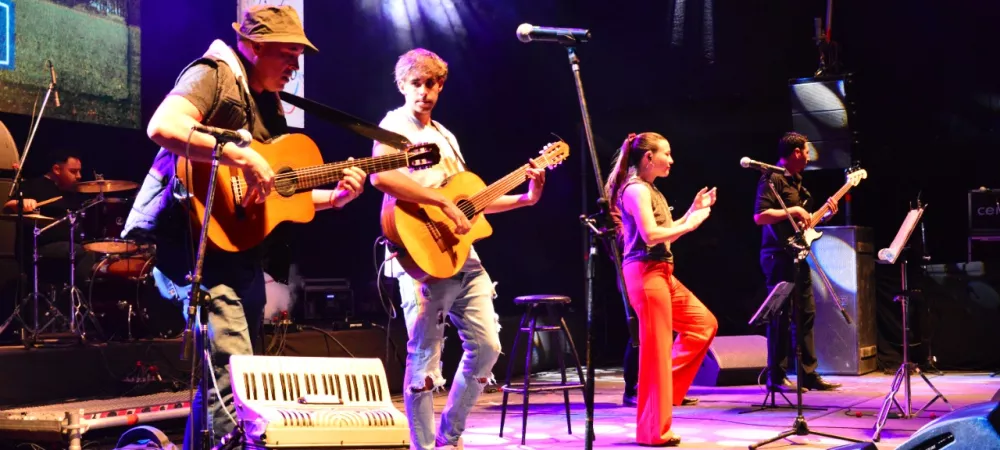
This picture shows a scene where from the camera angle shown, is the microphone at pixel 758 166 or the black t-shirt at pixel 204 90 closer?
the black t-shirt at pixel 204 90

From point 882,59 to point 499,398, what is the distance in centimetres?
587

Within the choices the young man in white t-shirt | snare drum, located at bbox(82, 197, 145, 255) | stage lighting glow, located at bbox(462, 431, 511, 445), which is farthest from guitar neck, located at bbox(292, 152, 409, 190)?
snare drum, located at bbox(82, 197, 145, 255)

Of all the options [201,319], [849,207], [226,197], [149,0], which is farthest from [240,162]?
[849,207]

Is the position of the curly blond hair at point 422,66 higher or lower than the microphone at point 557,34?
lower

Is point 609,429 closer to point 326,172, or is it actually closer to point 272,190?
point 326,172

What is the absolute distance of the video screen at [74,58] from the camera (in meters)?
7.90

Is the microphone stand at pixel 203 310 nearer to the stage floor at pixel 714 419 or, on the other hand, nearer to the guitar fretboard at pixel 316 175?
the guitar fretboard at pixel 316 175

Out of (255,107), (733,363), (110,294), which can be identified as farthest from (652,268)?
(110,294)

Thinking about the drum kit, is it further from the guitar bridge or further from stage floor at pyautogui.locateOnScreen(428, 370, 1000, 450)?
the guitar bridge

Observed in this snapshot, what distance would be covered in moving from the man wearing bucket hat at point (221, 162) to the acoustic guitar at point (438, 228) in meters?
0.87

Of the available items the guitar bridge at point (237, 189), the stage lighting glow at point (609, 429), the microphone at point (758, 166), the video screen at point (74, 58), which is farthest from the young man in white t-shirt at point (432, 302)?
the video screen at point (74, 58)

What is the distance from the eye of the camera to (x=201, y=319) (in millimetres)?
3275

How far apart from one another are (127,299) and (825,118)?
674 cm

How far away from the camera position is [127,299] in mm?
7848
